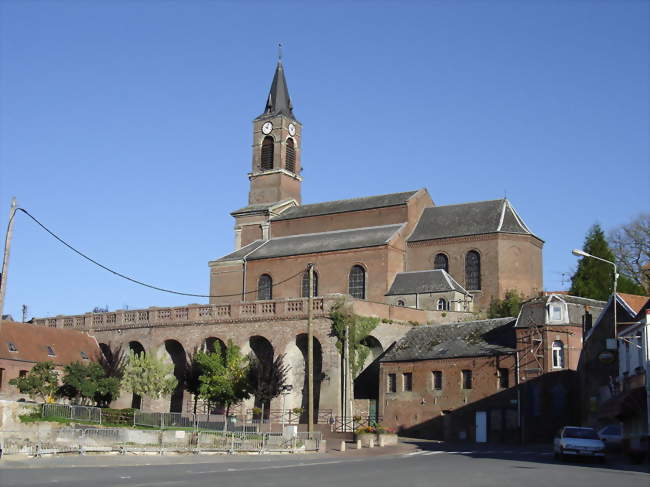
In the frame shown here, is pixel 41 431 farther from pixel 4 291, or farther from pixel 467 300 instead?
pixel 467 300

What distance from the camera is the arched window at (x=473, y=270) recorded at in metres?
62.0

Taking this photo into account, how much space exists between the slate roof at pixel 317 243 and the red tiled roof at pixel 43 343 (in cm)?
1525

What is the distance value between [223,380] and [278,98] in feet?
131

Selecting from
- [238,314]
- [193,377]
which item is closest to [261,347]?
[238,314]

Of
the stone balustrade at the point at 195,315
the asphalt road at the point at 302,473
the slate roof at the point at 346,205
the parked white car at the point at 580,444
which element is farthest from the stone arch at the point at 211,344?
the parked white car at the point at 580,444

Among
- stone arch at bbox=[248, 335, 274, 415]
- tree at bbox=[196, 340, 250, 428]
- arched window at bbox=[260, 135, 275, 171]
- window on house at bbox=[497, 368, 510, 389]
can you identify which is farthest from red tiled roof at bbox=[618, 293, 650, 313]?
arched window at bbox=[260, 135, 275, 171]

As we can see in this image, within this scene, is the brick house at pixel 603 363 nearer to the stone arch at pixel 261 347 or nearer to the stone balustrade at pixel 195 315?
the stone balustrade at pixel 195 315

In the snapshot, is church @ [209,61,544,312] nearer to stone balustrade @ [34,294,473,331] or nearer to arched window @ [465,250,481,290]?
arched window @ [465,250,481,290]

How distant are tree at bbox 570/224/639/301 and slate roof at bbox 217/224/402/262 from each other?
13.9 meters

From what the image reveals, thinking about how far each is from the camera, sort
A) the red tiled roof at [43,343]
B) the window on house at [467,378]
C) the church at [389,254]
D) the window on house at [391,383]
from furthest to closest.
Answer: the church at [389,254]
the red tiled roof at [43,343]
the window on house at [391,383]
the window on house at [467,378]

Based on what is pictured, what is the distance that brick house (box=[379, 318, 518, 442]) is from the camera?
1791 inches

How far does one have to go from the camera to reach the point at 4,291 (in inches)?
1069

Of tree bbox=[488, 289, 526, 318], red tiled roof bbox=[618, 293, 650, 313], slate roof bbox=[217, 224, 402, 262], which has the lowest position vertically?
red tiled roof bbox=[618, 293, 650, 313]

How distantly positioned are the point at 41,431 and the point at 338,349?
2212 centimetres
